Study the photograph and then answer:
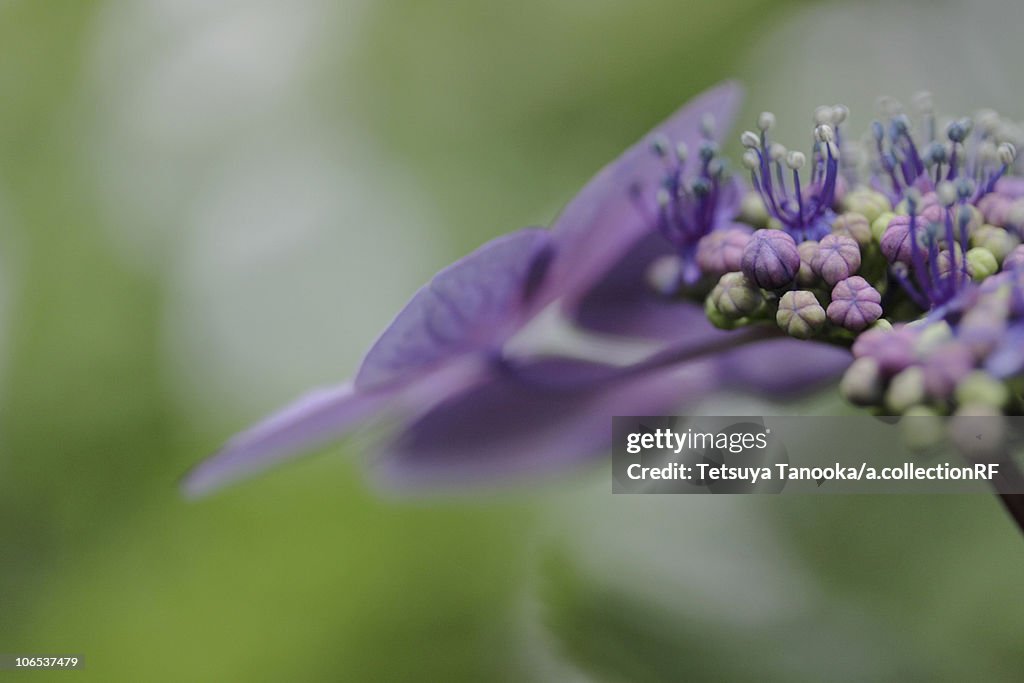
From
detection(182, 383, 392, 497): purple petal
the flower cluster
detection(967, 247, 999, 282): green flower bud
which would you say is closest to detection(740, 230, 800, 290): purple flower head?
the flower cluster

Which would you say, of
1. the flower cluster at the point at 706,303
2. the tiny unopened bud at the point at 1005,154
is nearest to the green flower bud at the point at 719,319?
the flower cluster at the point at 706,303

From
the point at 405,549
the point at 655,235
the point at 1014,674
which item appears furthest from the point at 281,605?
the point at 1014,674

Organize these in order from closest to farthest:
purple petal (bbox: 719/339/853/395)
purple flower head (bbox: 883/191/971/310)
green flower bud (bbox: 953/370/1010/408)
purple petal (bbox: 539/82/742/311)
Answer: green flower bud (bbox: 953/370/1010/408), purple flower head (bbox: 883/191/971/310), purple petal (bbox: 539/82/742/311), purple petal (bbox: 719/339/853/395)

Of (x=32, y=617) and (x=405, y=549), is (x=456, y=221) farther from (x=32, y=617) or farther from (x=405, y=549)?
(x=32, y=617)

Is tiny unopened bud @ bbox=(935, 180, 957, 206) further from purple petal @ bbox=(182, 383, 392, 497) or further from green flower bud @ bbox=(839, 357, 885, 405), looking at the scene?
purple petal @ bbox=(182, 383, 392, 497)

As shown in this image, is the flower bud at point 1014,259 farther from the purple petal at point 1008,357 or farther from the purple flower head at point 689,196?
the purple flower head at point 689,196

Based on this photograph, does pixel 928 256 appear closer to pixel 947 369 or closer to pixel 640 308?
pixel 947 369
